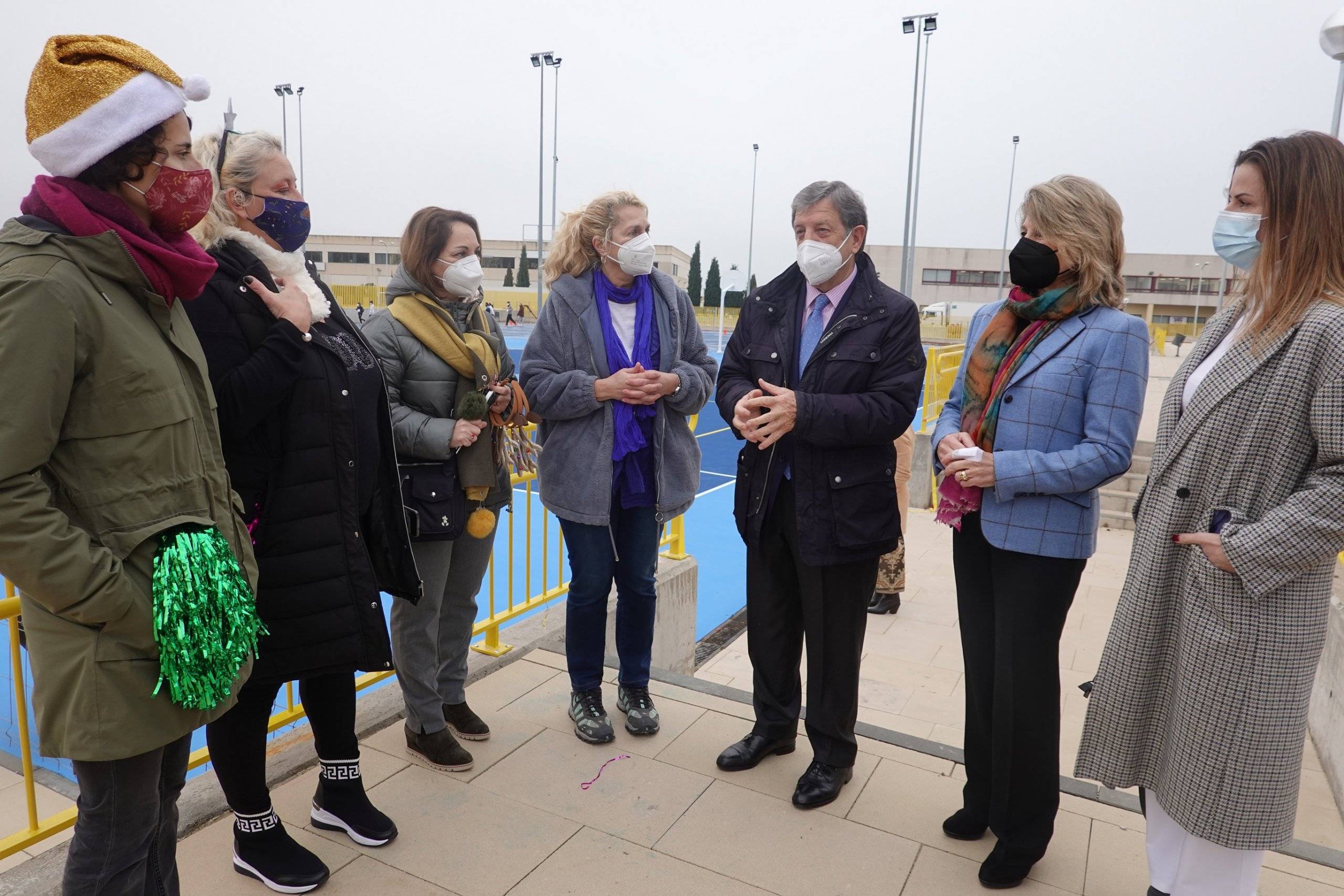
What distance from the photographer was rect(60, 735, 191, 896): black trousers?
1.73 metres

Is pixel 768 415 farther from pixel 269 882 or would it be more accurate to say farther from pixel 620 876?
pixel 269 882

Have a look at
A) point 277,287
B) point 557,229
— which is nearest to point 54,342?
point 277,287

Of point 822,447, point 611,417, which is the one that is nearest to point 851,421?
point 822,447

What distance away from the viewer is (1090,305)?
251 cm

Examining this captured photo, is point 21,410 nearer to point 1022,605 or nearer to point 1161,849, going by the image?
point 1022,605

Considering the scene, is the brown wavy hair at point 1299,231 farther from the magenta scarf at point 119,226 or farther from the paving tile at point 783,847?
the magenta scarf at point 119,226

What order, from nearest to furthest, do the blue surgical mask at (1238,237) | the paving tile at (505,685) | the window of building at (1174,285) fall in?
the blue surgical mask at (1238,237)
the paving tile at (505,685)
the window of building at (1174,285)

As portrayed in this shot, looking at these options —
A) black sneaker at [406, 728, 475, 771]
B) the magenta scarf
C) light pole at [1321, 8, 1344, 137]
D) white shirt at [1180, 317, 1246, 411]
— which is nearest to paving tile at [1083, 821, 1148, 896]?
white shirt at [1180, 317, 1246, 411]

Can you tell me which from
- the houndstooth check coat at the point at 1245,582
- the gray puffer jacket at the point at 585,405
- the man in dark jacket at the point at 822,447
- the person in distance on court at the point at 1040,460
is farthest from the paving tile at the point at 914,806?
the gray puffer jacket at the point at 585,405

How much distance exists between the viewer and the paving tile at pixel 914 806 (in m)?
2.85

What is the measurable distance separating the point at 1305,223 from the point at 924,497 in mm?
7925

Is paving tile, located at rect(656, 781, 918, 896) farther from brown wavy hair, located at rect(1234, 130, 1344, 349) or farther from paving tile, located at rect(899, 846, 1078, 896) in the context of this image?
brown wavy hair, located at rect(1234, 130, 1344, 349)

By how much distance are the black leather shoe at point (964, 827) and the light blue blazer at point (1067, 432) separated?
0.99 m

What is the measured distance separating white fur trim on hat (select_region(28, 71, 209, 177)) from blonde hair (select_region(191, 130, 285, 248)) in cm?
65
